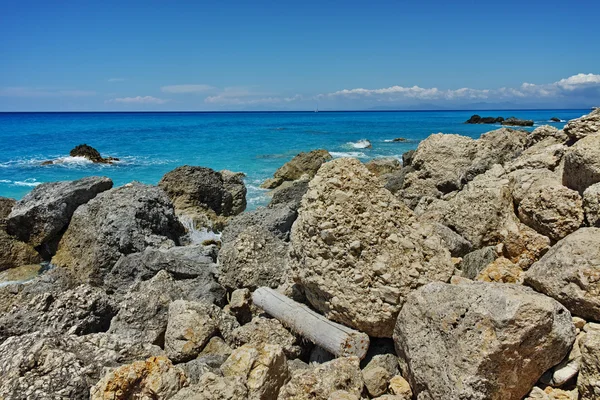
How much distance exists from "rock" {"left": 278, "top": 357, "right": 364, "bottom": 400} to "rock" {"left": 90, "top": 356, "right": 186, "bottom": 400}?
1039 millimetres

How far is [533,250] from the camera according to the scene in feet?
18.3

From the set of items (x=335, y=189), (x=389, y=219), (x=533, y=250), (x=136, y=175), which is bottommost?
(x=136, y=175)

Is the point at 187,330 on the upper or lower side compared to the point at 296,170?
upper

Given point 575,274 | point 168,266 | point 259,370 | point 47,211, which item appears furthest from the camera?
point 47,211

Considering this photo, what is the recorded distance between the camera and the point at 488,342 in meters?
3.89

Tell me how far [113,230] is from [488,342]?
22.4 feet

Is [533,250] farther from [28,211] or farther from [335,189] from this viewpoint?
[28,211]

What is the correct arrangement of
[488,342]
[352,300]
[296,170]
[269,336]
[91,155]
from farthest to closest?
[91,155], [296,170], [269,336], [352,300], [488,342]

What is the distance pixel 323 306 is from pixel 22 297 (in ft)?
15.8

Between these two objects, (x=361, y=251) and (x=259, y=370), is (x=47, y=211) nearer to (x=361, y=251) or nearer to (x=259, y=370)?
(x=259, y=370)

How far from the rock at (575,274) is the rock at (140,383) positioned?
3816 millimetres

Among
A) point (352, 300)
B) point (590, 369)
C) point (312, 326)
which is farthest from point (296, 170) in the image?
point (590, 369)

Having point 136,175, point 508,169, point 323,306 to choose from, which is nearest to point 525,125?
point 136,175

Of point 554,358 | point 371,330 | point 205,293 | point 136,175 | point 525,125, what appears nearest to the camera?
point 554,358
